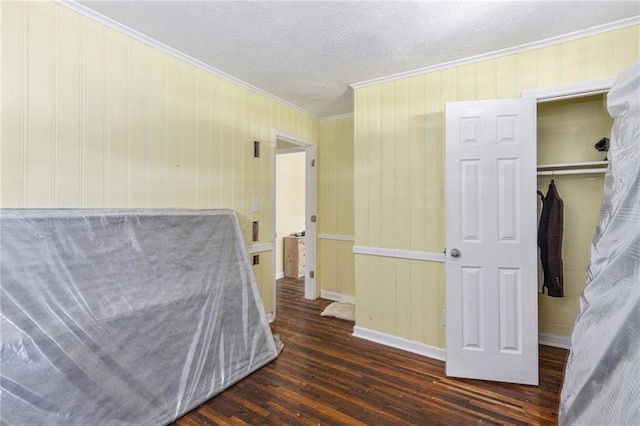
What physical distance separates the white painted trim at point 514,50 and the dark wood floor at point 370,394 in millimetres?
2516

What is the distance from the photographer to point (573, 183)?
2658 millimetres

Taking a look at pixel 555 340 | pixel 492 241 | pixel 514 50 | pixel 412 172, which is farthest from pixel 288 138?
pixel 555 340

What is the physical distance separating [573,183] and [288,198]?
13.8 feet

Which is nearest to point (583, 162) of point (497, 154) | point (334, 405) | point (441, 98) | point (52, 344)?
point (497, 154)

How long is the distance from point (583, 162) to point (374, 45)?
80.0 inches

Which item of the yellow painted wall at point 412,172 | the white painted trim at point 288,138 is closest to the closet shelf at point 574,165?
the yellow painted wall at point 412,172

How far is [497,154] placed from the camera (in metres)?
2.21

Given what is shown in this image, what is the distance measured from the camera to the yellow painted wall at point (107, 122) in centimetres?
164

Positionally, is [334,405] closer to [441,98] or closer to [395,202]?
[395,202]

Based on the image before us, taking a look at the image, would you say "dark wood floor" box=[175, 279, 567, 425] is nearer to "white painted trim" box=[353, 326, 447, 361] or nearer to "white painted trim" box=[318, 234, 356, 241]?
"white painted trim" box=[353, 326, 447, 361]

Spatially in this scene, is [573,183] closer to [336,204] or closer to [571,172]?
[571,172]

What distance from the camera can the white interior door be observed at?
2.16 meters

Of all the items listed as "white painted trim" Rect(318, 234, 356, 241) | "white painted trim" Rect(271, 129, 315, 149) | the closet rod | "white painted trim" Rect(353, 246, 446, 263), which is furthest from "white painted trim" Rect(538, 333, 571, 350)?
"white painted trim" Rect(271, 129, 315, 149)

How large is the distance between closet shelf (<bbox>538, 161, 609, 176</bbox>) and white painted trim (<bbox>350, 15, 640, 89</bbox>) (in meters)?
0.96
